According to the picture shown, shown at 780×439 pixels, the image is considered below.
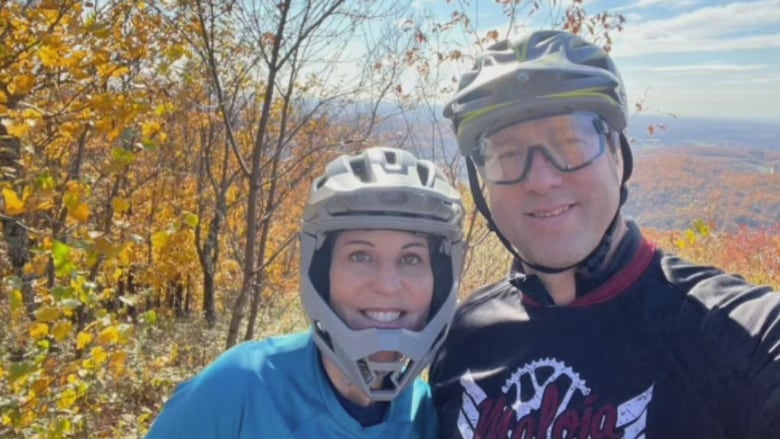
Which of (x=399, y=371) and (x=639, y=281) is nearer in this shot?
(x=639, y=281)

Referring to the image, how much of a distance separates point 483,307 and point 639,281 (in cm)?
64

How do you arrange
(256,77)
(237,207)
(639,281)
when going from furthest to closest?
(237,207) < (256,77) < (639,281)

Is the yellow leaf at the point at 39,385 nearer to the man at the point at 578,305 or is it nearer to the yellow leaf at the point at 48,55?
the yellow leaf at the point at 48,55

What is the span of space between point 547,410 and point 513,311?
18.1 inches

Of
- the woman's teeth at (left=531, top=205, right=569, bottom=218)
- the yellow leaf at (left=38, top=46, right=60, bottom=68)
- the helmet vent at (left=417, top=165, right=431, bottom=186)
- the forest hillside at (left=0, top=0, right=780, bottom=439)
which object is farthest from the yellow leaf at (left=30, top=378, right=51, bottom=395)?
the woman's teeth at (left=531, top=205, right=569, bottom=218)

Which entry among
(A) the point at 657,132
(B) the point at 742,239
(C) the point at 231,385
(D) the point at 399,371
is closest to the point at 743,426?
(D) the point at 399,371

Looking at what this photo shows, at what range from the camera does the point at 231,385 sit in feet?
6.19

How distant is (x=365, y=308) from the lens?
7.16 ft

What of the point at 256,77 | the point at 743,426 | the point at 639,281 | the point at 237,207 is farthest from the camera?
the point at 237,207

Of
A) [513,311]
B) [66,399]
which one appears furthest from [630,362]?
[66,399]

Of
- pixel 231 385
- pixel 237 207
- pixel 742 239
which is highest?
pixel 231 385

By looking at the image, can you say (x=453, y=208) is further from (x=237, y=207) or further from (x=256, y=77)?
(x=237, y=207)

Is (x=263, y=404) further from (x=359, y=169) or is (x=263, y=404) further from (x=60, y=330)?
(x=60, y=330)

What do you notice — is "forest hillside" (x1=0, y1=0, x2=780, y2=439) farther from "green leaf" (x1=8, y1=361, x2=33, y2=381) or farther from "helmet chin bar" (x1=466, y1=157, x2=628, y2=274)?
"helmet chin bar" (x1=466, y1=157, x2=628, y2=274)
